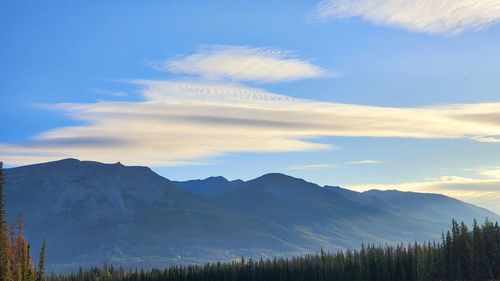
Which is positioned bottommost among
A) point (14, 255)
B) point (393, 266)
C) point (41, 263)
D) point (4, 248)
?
point (393, 266)

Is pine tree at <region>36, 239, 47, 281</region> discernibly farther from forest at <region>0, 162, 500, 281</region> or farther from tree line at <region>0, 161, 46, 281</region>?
forest at <region>0, 162, 500, 281</region>

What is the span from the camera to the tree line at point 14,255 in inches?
856

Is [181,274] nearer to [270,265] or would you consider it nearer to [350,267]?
[270,265]

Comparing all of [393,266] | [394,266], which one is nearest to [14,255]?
[394,266]

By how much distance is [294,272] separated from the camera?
93750 mm

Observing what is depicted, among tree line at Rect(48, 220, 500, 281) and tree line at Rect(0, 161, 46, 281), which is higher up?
tree line at Rect(0, 161, 46, 281)

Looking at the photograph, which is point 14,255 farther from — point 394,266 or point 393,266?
point 393,266

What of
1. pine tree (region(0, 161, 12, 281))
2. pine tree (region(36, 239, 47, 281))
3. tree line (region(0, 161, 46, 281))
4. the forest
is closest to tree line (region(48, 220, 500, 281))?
the forest

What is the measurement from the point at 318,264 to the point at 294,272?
13.1ft

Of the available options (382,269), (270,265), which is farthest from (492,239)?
(270,265)

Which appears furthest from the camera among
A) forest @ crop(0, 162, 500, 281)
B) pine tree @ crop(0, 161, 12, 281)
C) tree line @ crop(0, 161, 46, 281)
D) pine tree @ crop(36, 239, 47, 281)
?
forest @ crop(0, 162, 500, 281)

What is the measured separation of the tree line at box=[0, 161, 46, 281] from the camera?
2175 centimetres

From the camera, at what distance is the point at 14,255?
917 inches

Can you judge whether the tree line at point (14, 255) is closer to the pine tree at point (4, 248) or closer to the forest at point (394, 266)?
the pine tree at point (4, 248)
